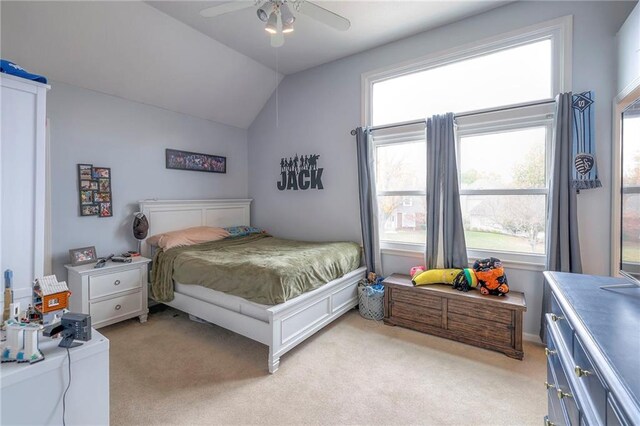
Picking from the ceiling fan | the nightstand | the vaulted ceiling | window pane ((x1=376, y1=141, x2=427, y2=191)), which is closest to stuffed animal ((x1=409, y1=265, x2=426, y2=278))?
window pane ((x1=376, y1=141, x2=427, y2=191))

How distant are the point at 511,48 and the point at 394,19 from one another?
1.17m

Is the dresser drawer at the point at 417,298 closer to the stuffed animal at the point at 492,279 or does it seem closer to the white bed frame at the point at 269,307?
the stuffed animal at the point at 492,279

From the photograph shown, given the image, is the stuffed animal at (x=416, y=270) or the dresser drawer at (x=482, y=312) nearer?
the dresser drawer at (x=482, y=312)

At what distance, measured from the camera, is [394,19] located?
2.89 m

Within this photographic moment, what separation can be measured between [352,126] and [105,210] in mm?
3034

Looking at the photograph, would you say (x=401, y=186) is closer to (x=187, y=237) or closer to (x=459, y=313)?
(x=459, y=313)

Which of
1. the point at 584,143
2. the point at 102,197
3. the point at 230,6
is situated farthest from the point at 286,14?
the point at 102,197

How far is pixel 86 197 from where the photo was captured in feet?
9.96

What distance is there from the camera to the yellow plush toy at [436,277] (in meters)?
2.77

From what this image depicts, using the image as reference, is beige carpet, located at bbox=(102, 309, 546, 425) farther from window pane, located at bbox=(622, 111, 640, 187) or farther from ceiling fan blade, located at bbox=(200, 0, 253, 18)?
ceiling fan blade, located at bbox=(200, 0, 253, 18)

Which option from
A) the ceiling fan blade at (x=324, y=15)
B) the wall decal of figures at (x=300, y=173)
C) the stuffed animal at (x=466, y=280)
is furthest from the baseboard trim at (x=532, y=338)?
the ceiling fan blade at (x=324, y=15)

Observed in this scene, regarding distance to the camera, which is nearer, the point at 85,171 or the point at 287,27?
the point at 287,27

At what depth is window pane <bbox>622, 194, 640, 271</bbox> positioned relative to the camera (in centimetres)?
132

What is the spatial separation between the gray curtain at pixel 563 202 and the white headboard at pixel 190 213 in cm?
385
